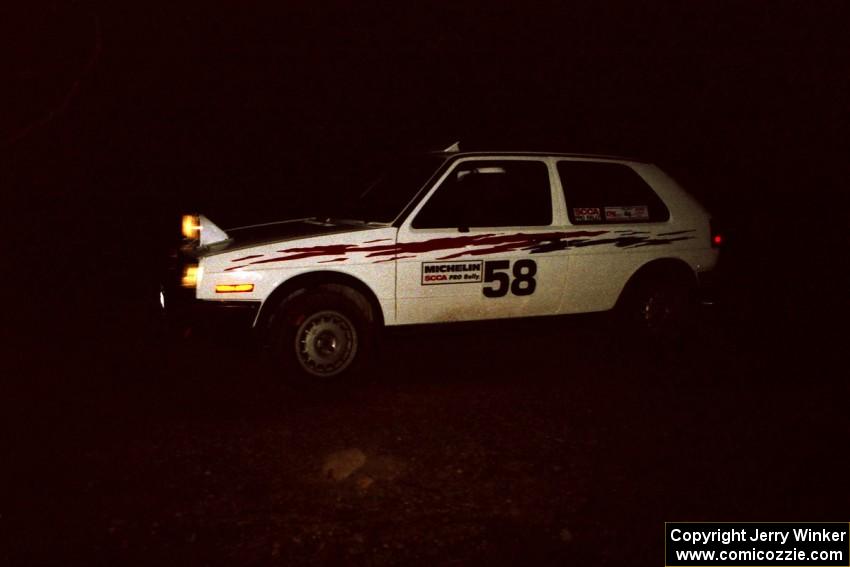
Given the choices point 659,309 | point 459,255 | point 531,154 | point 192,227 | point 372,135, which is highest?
point 372,135

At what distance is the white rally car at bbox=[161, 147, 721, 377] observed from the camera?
5.74 metres

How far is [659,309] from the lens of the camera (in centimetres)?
695

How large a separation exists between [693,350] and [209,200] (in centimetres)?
1159

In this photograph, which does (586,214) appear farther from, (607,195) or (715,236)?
(715,236)

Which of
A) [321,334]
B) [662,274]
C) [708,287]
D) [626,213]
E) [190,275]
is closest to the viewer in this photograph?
[190,275]

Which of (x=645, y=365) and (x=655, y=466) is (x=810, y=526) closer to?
(x=655, y=466)

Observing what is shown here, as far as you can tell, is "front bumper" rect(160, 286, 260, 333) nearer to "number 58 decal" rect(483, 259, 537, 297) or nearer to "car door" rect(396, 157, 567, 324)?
"car door" rect(396, 157, 567, 324)

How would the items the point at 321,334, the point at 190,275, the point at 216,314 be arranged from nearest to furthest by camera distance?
the point at 216,314 → the point at 190,275 → the point at 321,334

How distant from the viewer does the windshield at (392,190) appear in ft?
20.3

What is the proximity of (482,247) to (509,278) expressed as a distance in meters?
0.34

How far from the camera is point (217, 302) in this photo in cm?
558

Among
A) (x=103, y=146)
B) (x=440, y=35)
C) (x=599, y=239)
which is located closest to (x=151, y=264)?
(x=103, y=146)

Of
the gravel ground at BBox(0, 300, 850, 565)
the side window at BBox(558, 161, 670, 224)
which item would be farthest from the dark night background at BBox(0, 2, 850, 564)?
the side window at BBox(558, 161, 670, 224)

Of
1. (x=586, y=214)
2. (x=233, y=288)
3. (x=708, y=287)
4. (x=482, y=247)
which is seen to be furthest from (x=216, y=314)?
(x=708, y=287)
